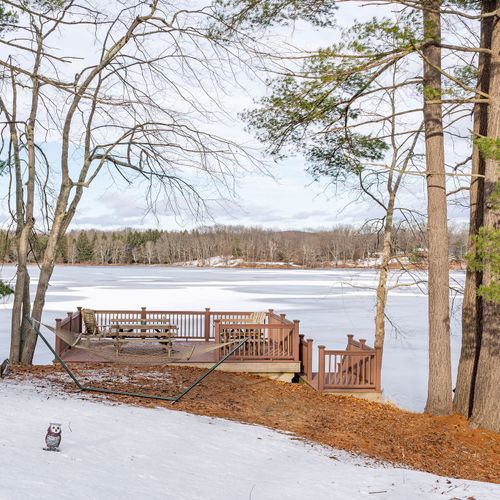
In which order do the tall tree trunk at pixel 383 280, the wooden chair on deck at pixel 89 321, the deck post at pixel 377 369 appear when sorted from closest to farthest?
the deck post at pixel 377 369 → the wooden chair on deck at pixel 89 321 → the tall tree trunk at pixel 383 280

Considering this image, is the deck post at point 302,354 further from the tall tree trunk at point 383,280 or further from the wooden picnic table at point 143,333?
the tall tree trunk at point 383,280

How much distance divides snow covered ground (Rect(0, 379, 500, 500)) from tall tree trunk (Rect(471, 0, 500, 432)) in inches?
107

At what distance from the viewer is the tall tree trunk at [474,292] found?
26.9 ft

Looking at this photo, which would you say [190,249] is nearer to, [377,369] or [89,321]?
[89,321]

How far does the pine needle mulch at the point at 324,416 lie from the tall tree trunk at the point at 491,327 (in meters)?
0.28

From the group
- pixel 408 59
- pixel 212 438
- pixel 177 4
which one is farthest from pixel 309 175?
pixel 212 438

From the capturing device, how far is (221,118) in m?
7.96

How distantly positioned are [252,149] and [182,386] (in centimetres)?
364

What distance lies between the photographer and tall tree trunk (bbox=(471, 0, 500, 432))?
7453mm

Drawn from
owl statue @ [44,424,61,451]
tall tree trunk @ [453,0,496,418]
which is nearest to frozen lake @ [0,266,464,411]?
tall tree trunk @ [453,0,496,418]

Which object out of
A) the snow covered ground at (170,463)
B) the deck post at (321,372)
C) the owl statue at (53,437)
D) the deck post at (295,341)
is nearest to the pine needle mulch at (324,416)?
the deck post at (321,372)

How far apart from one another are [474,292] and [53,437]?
642 cm

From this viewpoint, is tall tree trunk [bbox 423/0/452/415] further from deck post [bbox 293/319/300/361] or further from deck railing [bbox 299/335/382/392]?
deck post [bbox 293/319/300/361]

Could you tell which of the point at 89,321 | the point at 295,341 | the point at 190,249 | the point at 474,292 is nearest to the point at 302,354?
the point at 295,341
